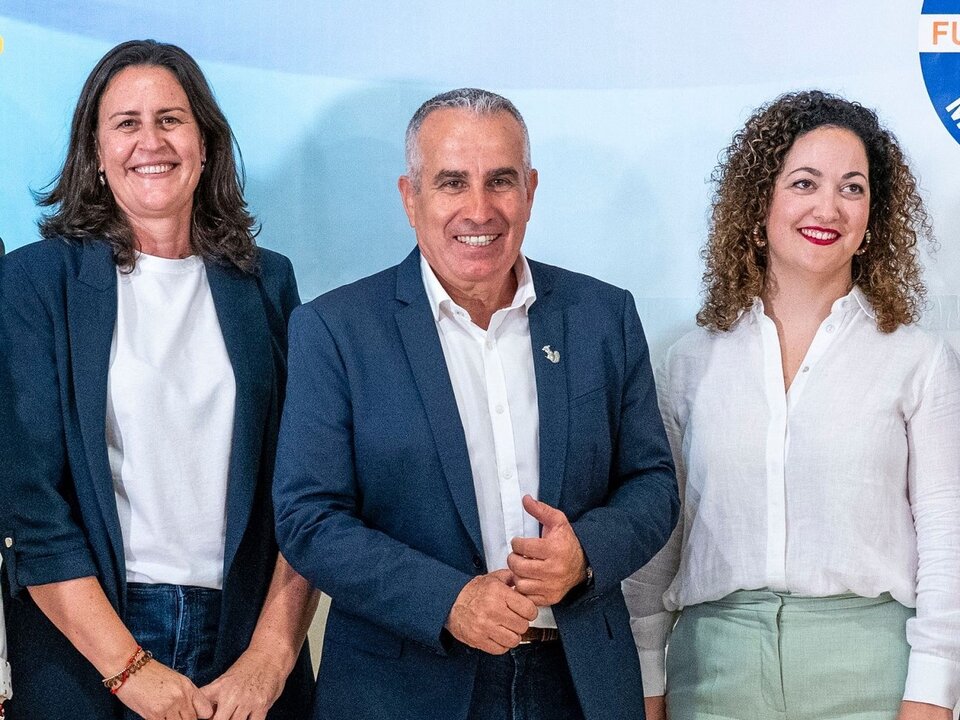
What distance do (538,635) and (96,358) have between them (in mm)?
970

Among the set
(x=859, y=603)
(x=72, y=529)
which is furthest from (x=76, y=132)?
(x=859, y=603)

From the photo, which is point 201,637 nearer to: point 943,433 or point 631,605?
point 631,605

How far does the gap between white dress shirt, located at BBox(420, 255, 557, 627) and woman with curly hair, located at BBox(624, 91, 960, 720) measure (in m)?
0.45

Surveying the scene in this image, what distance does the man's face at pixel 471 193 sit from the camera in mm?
2260

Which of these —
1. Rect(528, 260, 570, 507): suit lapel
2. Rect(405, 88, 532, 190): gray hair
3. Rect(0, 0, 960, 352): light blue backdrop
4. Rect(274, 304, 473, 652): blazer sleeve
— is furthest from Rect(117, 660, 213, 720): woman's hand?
Rect(0, 0, 960, 352): light blue backdrop

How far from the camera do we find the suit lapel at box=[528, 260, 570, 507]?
7.24 ft

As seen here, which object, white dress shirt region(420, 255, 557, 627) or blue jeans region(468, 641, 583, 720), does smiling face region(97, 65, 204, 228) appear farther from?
blue jeans region(468, 641, 583, 720)

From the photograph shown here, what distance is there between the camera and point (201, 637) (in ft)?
7.86

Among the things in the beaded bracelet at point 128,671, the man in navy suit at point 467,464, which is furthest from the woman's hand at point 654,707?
the beaded bracelet at point 128,671

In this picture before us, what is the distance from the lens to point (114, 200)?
2547mm

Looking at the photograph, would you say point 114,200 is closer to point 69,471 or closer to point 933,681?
point 69,471

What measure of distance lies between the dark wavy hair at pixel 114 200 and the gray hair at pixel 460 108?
1.55 ft

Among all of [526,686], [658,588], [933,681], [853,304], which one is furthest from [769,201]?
[526,686]

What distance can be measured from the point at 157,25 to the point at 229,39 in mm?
172
